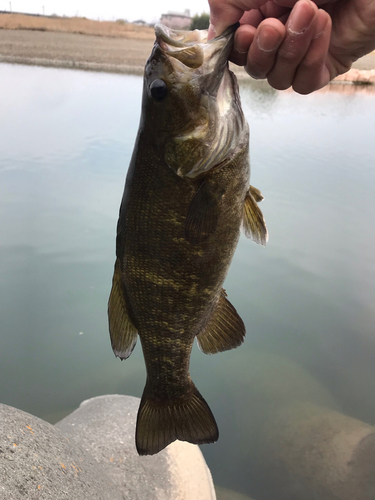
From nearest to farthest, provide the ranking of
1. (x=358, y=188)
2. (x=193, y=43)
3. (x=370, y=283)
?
(x=193, y=43)
(x=370, y=283)
(x=358, y=188)

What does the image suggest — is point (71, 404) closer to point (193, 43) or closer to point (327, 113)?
point (193, 43)

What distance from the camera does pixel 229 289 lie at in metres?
4.45

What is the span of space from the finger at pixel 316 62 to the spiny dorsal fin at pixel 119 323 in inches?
35.7

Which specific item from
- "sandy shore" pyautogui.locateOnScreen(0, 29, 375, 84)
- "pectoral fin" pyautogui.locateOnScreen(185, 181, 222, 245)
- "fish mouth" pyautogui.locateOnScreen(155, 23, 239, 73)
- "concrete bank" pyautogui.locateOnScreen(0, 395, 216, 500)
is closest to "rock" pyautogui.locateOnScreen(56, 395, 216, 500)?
"concrete bank" pyautogui.locateOnScreen(0, 395, 216, 500)

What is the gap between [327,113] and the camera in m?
14.1

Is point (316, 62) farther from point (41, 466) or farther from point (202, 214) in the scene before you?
point (41, 466)

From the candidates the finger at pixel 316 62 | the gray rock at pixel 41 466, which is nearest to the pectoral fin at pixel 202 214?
the finger at pixel 316 62

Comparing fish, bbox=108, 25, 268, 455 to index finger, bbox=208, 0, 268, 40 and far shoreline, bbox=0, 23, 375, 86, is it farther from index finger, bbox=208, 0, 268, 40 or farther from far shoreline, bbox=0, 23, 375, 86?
far shoreline, bbox=0, 23, 375, 86

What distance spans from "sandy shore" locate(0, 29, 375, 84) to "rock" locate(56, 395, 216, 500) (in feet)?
57.8

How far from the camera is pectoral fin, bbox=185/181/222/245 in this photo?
1193 mm

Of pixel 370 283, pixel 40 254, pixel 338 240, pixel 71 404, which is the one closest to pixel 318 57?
pixel 71 404

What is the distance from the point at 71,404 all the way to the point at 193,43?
2.99 meters

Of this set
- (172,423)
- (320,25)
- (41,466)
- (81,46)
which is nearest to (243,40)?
(320,25)

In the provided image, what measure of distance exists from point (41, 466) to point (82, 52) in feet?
72.0
